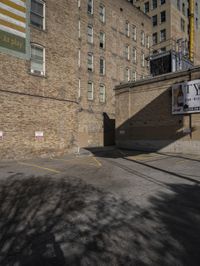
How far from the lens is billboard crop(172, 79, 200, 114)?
17.8 metres

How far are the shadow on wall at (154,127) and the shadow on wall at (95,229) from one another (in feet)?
42.9

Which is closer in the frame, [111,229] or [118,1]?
[111,229]

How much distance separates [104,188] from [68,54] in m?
13.5

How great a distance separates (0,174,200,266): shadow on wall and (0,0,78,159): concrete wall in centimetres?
786

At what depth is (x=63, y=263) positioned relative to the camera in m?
3.31

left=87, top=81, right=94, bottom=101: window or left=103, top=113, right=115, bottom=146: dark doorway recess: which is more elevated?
left=87, top=81, right=94, bottom=101: window

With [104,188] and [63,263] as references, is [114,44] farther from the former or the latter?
[63,263]

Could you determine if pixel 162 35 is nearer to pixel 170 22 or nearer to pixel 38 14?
pixel 170 22

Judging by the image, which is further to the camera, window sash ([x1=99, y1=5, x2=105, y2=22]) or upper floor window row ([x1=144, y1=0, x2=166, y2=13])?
upper floor window row ([x1=144, y1=0, x2=166, y2=13])

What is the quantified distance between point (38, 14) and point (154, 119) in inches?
536

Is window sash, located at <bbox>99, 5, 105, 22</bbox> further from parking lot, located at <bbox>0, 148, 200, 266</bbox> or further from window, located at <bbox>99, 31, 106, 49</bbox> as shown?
parking lot, located at <bbox>0, 148, 200, 266</bbox>

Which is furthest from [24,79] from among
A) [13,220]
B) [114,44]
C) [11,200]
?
[114,44]

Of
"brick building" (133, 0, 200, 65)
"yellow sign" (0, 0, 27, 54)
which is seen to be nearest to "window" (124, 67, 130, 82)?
"brick building" (133, 0, 200, 65)

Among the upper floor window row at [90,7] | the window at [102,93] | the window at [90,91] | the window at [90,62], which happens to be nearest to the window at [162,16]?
the upper floor window row at [90,7]
